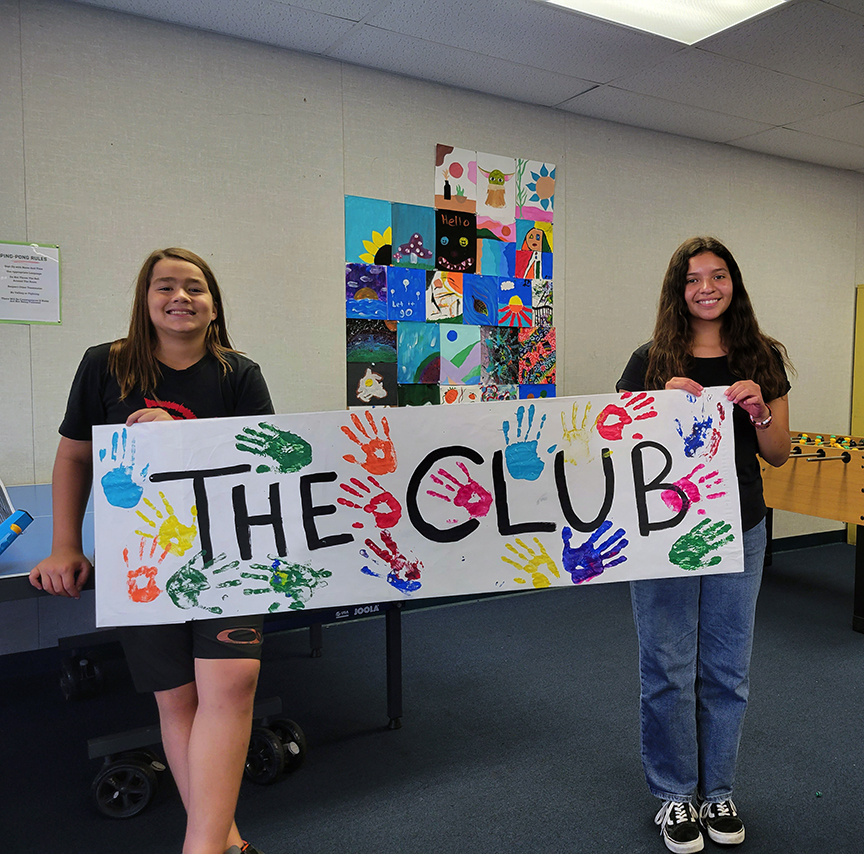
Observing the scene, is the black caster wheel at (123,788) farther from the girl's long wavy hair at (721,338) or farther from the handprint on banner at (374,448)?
the girl's long wavy hair at (721,338)

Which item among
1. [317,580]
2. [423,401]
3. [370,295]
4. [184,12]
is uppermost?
[184,12]

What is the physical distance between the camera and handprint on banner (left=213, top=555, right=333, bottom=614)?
139 centimetres

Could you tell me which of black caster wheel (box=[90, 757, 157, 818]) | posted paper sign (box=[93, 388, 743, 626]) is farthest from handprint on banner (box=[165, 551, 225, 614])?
black caster wheel (box=[90, 757, 157, 818])

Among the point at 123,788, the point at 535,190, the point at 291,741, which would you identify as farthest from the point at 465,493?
the point at 535,190

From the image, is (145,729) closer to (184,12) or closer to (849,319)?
(184,12)

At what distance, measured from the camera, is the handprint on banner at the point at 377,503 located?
4.78ft

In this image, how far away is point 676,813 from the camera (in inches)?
63.0

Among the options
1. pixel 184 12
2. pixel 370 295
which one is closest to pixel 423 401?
pixel 370 295

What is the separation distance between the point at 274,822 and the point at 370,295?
2.14 meters

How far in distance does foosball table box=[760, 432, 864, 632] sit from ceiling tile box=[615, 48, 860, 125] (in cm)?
166

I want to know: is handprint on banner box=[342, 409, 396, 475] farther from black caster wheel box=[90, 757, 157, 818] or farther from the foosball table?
the foosball table

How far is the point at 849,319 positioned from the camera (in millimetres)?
4820

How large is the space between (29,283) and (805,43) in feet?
10.3

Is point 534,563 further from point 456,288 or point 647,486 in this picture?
point 456,288
